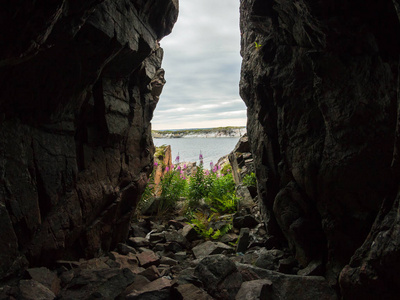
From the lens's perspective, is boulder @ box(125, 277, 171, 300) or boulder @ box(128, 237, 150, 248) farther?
boulder @ box(128, 237, 150, 248)

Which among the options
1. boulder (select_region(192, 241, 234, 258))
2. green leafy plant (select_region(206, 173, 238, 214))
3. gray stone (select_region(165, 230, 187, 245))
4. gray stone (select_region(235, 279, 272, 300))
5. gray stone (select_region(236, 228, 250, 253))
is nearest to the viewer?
gray stone (select_region(235, 279, 272, 300))

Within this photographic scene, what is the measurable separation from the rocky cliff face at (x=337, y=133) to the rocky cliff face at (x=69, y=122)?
3.20 metres

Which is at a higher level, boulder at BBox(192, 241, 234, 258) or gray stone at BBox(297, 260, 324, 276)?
gray stone at BBox(297, 260, 324, 276)

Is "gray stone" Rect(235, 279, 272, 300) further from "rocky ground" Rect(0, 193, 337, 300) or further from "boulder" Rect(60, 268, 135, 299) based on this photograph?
"boulder" Rect(60, 268, 135, 299)

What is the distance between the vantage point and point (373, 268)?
2.97 m

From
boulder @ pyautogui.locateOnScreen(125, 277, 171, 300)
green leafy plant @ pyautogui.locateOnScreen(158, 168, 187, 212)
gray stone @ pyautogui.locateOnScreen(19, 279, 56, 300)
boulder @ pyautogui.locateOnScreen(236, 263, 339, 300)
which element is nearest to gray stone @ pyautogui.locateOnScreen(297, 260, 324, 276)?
boulder @ pyautogui.locateOnScreen(236, 263, 339, 300)

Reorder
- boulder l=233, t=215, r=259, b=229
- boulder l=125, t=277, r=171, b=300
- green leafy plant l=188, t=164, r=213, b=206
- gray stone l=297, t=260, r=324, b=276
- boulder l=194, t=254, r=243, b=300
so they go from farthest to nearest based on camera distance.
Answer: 1. green leafy plant l=188, t=164, r=213, b=206
2. boulder l=233, t=215, r=259, b=229
3. gray stone l=297, t=260, r=324, b=276
4. boulder l=194, t=254, r=243, b=300
5. boulder l=125, t=277, r=171, b=300

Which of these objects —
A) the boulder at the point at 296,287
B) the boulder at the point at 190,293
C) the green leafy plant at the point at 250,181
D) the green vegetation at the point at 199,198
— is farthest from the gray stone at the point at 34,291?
the green leafy plant at the point at 250,181

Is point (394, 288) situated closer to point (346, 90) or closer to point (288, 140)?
point (346, 90)

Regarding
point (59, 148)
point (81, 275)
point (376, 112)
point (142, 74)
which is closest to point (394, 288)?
point (376, 112)

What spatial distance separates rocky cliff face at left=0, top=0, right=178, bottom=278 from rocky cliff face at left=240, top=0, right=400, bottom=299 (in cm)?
320

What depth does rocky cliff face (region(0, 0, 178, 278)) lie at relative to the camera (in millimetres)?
3551

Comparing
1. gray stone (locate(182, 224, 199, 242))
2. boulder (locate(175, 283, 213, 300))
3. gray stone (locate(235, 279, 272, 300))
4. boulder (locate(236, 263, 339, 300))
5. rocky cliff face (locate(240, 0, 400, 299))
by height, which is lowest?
gray stone (locate(182, 224, 199, 242))

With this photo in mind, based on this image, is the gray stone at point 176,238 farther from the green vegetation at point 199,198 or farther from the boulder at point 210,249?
the green vegetation at point 199,198
